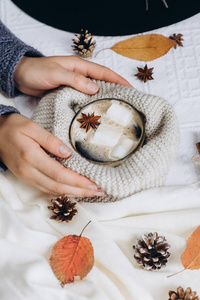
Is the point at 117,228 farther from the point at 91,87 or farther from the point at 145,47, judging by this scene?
the point at 145,47

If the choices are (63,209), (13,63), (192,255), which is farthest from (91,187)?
(13,63)

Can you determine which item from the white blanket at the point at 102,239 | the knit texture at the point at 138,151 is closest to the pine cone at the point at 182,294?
the white blanket at the point at 102,239

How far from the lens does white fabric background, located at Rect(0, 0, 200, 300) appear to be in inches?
16.7

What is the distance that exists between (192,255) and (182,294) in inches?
2.0

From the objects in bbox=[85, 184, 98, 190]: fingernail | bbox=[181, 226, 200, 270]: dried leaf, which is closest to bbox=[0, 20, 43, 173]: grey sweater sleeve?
bbox=[85, 184, 98, 190]: fingernail

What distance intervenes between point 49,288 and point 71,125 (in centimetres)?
22

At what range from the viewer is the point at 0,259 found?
45 centimetres

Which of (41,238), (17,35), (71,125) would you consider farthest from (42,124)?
(17,35)

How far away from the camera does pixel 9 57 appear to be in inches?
23.6

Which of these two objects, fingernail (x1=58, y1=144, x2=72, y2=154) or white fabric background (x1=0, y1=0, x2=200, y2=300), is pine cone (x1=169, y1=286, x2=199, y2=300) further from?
fingernail (x1=58, y1=144, x2=72, y2=154)

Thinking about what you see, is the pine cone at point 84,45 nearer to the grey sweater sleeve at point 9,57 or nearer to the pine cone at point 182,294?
the grey sweater sleeve at point 9,57

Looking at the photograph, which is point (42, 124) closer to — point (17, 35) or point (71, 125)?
point (71, 125)

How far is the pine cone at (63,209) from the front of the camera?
0.48 m

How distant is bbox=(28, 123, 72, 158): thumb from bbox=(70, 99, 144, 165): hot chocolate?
24mm
